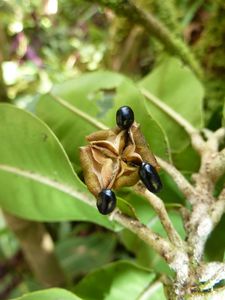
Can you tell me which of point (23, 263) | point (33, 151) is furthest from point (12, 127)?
point (23, 263)

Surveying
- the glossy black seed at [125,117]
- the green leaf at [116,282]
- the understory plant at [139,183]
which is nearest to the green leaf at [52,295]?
the understory plant at [139,183]

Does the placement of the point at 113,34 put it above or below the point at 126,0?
below

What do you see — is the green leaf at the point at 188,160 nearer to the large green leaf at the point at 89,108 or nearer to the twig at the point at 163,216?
the large green leaf at the point at 89,108

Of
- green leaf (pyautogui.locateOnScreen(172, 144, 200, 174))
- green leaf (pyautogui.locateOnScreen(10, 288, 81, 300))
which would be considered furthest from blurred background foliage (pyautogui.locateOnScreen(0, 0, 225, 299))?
green leaf (pyautogui.locateOnScreen(10, 288, 81, 300))

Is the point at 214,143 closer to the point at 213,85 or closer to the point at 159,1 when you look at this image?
the point at 213,85

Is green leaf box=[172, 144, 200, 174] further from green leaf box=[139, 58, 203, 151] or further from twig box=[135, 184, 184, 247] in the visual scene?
twig box=[135, 184, 184, 247]

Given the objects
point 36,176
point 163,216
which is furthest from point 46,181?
point 163,216

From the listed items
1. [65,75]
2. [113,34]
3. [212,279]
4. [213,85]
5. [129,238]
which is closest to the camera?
[212,279]
